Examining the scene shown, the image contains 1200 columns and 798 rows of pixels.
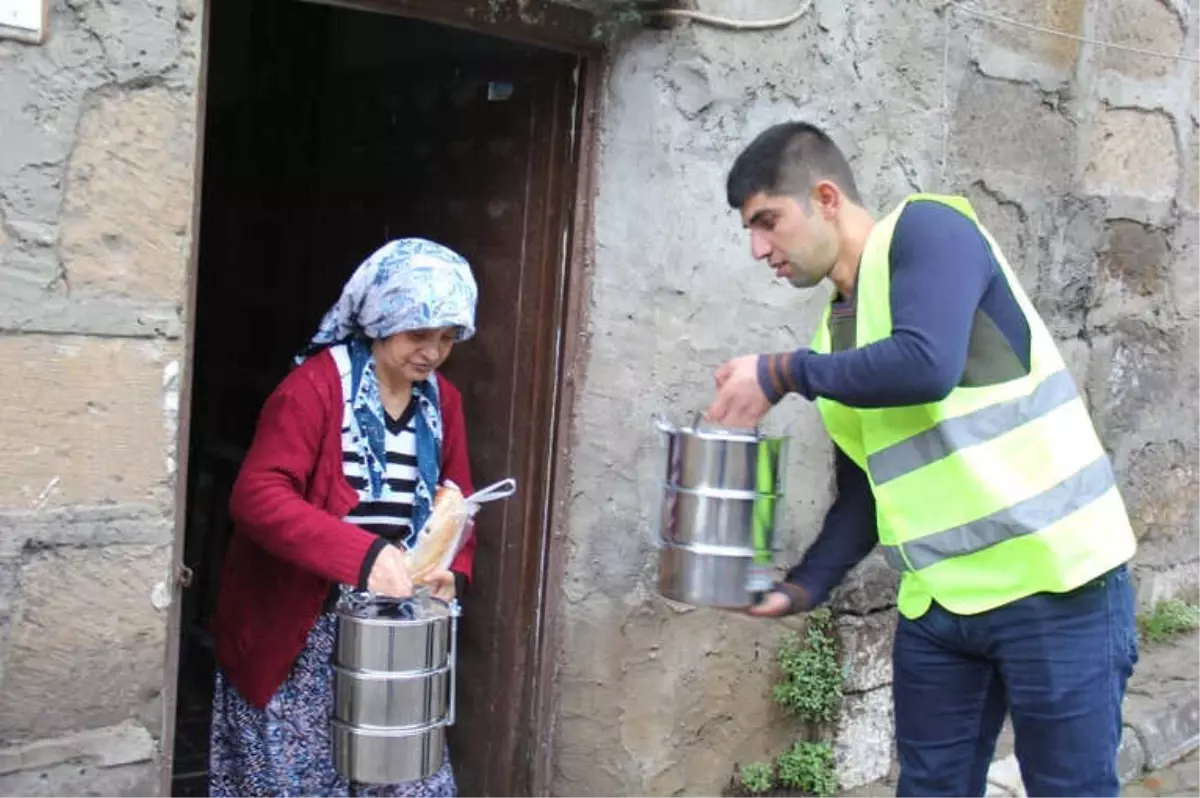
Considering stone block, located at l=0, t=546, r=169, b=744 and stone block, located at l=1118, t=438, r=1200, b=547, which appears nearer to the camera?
stone block, located at l=0, t=546, r=169, b=744

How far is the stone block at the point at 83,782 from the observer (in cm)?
237

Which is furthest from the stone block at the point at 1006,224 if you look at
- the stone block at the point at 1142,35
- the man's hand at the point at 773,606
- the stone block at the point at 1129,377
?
the man's hand at the point at 773,606

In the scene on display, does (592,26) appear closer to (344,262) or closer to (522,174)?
(522,174)

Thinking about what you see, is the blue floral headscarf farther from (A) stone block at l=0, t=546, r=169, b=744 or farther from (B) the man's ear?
(B) the man's ear

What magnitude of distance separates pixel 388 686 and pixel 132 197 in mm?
1062

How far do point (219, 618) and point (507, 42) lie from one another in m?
1.59

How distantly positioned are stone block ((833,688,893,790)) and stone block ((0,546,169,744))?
2.04 meters

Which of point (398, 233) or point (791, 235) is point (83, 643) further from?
point (398, 233)

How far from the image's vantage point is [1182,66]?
4809 mm

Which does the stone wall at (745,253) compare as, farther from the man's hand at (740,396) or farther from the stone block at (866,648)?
the man's hand at (740,396)

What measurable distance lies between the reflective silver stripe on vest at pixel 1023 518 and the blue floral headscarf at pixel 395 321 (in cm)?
106

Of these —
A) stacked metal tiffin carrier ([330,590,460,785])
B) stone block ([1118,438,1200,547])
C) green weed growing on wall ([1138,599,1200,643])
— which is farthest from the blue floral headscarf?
green weed growing on wall ([1138,599,1200,643])

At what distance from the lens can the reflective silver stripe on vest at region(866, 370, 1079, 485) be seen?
2344mm

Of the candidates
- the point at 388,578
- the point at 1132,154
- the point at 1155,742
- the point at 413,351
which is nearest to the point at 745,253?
the point at 413,351
